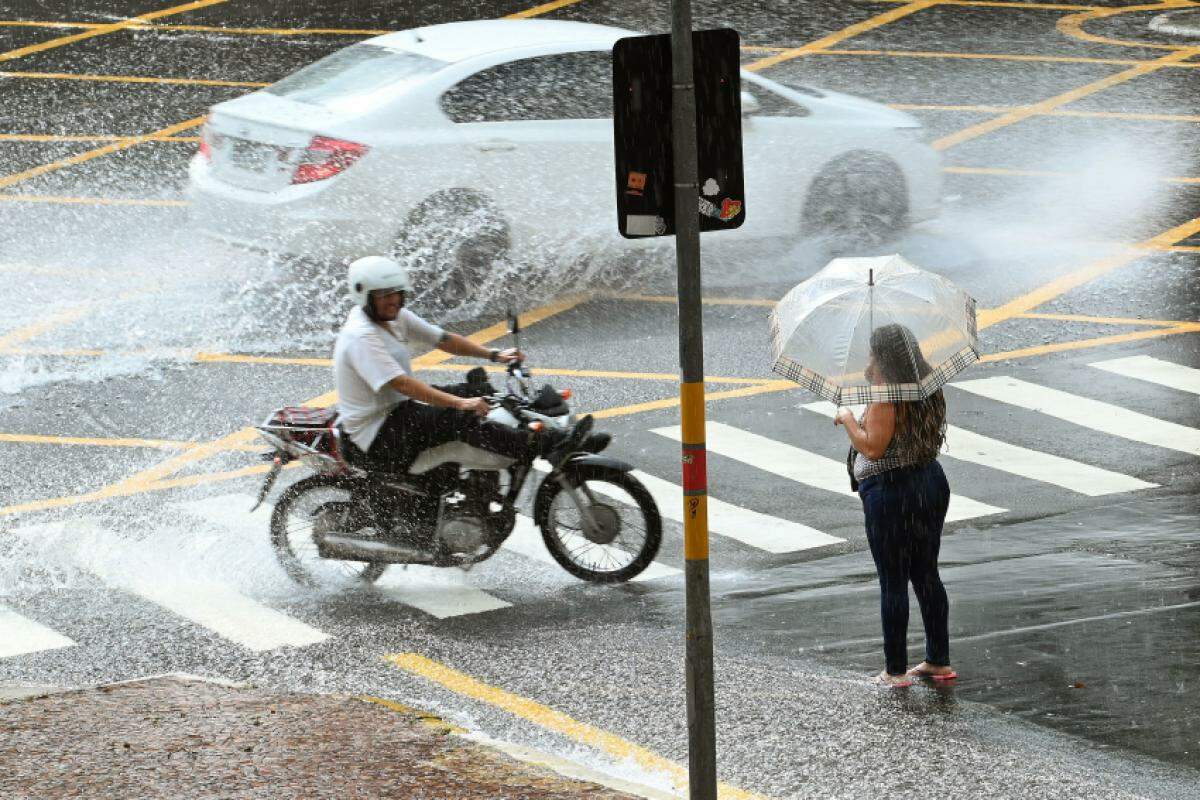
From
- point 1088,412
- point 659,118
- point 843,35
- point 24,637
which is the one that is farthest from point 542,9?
point 659,118

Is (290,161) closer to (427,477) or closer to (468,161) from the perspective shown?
(468,161)

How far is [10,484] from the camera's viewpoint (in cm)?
1113

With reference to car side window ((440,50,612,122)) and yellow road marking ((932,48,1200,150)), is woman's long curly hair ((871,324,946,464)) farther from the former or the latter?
yellow road marking ((932,48,1200,150))

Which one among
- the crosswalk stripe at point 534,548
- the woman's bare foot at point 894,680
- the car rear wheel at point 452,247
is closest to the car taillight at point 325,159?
the car rear wheel at point 452,247

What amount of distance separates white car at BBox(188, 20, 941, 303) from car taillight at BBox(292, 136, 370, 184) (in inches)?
0.4

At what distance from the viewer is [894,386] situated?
7836 millimetres

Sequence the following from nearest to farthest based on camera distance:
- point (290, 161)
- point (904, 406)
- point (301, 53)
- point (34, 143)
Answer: point (904, 406) → point (290, 161) → point (34, 143) → point (301, 53)

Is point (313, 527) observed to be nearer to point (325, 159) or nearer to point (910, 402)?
point (910, 402)

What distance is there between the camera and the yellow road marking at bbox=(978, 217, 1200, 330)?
14586mm

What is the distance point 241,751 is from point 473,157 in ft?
26.1

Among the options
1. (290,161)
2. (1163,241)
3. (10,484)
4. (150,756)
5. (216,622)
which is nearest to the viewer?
(150,756)

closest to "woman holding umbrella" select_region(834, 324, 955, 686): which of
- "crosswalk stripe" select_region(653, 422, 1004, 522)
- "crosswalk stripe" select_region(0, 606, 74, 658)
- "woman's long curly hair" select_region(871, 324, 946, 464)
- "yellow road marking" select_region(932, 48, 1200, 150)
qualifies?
"woman's long curly hair" select_region(871, 324, 946, 464)

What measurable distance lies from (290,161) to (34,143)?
6.46 m

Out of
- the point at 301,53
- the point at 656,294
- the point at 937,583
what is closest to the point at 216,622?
the point at 937,583
